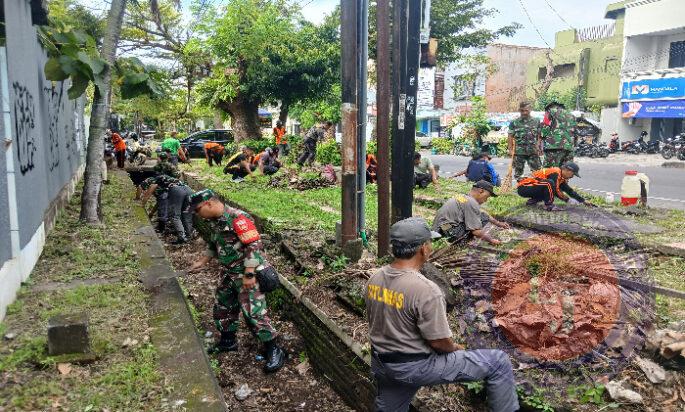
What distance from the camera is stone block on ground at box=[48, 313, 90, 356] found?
12.7 feet

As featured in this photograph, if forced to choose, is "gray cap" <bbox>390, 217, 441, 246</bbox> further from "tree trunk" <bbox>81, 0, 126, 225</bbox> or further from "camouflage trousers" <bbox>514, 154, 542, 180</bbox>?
"camouflage trousers" <bbox>514, 154, 542, 180</bbox>

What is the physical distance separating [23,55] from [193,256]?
13.1 ft

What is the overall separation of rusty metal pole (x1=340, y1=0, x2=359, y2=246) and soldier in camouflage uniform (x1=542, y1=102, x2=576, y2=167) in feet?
17.0

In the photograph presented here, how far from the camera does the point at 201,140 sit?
2586 centimetres

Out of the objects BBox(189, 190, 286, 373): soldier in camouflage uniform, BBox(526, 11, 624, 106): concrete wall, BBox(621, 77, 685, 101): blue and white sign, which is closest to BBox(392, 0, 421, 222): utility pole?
BBox(189, 190, 286, 373): soldier in camouflage uniform

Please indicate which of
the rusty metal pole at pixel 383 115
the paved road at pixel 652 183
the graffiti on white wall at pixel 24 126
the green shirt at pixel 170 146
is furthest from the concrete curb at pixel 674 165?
the graffiti on white wall at pixel 24 126

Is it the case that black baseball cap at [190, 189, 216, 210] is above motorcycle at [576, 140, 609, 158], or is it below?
above

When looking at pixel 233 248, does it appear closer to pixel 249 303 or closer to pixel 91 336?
pixel 249 303

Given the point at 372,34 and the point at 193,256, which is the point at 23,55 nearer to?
the point at 193,256

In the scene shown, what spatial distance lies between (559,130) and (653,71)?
2142cm

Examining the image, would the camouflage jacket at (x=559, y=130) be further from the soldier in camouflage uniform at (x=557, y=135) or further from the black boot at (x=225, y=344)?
the black boot at (x=225, y=344)

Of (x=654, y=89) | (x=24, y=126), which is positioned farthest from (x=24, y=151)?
(x=654, y=89)

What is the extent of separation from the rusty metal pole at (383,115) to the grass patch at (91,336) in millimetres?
2679

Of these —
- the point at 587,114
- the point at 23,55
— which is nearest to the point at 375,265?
the point at 23,55
